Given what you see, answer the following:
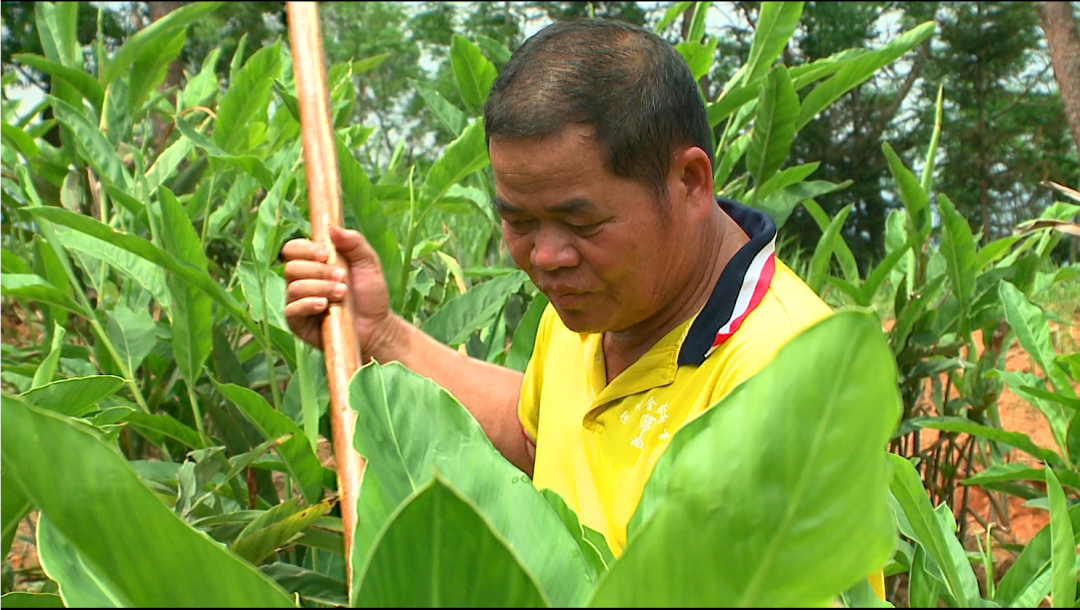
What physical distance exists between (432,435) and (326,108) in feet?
2.06

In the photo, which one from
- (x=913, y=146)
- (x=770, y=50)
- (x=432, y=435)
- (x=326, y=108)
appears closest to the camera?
(x=432, y=435)

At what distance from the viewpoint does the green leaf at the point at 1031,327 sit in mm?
1913

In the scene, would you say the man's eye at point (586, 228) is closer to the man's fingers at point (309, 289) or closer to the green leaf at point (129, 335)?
the man's fingers at point (309, 289)

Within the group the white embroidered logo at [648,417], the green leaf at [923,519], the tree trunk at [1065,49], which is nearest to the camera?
the green leaf at [923,519]

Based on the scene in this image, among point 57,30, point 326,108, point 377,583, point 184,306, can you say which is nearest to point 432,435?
point 377,583

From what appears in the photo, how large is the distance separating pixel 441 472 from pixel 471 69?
173cm

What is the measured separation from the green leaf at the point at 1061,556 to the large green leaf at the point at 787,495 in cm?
41

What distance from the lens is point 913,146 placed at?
16.0 meters

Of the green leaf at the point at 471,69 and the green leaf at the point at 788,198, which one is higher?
the green leaf at the point at 471,69

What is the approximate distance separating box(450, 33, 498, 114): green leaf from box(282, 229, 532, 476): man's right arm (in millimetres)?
689

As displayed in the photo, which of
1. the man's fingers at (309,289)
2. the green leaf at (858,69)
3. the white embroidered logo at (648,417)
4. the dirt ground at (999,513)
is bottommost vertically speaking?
the dirt ground at (999,513)

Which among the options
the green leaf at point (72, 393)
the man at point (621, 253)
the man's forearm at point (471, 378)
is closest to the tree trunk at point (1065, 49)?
the man's forearm at point (471, 378)

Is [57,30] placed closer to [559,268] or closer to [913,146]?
[559,268]

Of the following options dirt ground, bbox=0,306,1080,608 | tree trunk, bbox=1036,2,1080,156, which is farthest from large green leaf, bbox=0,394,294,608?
tree trunk, bbox=1036,2,1080,156
